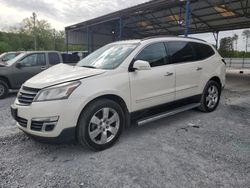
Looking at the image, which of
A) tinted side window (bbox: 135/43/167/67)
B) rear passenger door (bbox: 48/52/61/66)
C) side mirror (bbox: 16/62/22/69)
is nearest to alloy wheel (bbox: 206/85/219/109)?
tinted side window (bbox: 135/43/167/67)

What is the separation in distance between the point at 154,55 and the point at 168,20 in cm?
1333

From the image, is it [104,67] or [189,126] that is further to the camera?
[189,126]

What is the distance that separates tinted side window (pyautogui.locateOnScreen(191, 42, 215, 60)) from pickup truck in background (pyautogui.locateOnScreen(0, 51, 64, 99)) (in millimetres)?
5747

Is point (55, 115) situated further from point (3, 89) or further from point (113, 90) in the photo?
point (3, 89)

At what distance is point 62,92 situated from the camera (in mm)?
2709

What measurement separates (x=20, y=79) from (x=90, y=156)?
5.59m

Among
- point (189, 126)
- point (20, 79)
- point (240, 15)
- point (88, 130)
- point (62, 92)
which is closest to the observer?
point (62, 92)

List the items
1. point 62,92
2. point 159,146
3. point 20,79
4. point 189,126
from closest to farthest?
point 62,92
point 159,146
point 189,126
point 20,79

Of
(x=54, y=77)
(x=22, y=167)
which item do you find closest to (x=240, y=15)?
(x=54, y=77)

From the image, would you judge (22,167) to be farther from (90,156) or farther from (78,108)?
(78,108)

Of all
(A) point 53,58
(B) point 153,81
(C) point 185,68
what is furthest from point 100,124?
(A) point 53,58

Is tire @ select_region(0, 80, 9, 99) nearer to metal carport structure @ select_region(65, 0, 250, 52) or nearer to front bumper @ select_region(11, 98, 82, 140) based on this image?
front bumper @ select_region(11, 98, 82, 140)

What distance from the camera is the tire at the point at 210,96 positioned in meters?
4.79

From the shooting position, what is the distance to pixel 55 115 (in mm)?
2660
